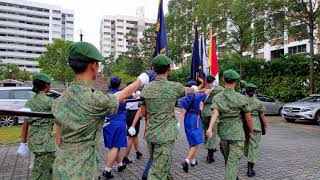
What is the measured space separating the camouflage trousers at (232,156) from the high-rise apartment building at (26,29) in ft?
358

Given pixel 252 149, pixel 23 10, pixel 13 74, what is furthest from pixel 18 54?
pixel 252 149

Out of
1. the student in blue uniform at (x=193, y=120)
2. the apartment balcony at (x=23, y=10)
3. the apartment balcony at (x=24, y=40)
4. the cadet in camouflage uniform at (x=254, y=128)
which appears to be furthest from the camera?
the apartment balcony at (x=24, y=40)

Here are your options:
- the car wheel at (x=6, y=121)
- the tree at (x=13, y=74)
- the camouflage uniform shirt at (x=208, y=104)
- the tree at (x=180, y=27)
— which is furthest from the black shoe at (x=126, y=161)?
the tree at (x=13, y=74)

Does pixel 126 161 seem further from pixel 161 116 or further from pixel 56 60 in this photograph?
pixel 56 60

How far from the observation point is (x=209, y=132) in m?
5.05

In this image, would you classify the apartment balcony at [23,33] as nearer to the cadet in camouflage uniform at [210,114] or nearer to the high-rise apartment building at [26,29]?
the high-rise apartment building at [26,29]

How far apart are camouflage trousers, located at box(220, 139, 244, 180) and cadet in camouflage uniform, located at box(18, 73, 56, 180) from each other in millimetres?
2458

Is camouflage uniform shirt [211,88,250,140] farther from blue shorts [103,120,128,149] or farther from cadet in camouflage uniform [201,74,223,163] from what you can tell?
cadet in camouflage uniform [201,74,223,163]

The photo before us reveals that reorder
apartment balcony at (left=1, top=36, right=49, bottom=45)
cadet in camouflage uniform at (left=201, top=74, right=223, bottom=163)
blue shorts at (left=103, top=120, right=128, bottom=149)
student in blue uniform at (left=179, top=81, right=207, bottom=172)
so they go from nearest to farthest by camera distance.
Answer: blue shorts at (left=103, top=120, right=128, bottom=149) → student in blue uniform at (left=179, top=81, right=207, bottom=172) → cadet in camouflage uniform at (left=201, top=74, right=223, bottom=163) → apartment balcony at (left=1, top=36, right=49, bottom=45)

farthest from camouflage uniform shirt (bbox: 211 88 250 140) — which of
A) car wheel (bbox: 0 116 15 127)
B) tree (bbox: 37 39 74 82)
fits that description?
tree (bbox: 37 39 74 82)

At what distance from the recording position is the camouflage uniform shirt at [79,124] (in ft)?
8.44

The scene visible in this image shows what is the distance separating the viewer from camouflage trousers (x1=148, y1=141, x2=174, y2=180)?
13.4 feet

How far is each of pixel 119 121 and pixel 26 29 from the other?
116 m

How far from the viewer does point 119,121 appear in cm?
638
